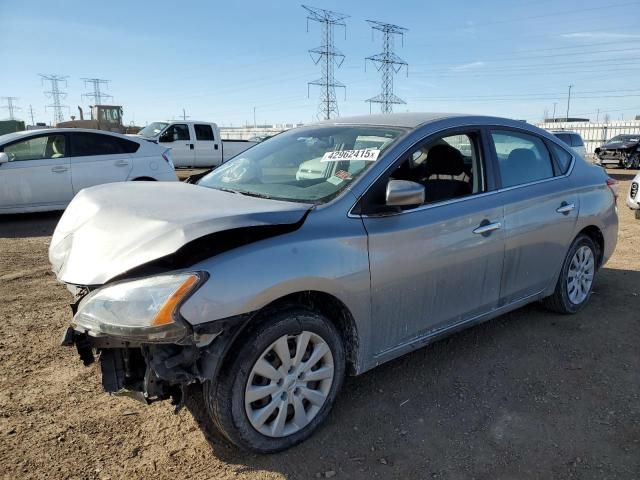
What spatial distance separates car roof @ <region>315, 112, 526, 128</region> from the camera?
342 centimetres

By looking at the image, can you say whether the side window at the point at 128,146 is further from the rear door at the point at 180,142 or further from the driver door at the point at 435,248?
the rear door at the point at 180,142

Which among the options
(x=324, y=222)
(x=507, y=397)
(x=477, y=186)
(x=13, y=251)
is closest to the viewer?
(x=324, y=222)

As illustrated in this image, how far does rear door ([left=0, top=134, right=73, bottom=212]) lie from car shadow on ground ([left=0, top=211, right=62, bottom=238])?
12.7 inches

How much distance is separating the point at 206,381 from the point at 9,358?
6.63ft

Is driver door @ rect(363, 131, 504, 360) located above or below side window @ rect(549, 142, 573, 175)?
below

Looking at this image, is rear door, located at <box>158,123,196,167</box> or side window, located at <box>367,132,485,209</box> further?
rear door, located at <box>158,123,196,167</box>

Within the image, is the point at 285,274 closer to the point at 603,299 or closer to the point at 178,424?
the point at 178,424

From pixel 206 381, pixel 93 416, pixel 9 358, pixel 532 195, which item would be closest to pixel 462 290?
pixel 532 195

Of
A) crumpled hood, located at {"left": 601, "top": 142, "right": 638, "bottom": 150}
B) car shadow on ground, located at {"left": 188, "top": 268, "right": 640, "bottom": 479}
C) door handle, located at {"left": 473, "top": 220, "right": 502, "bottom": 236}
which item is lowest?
car shadow on ground, located at {"left": 188, "top": 268, "right": 640, "bottom": 479}

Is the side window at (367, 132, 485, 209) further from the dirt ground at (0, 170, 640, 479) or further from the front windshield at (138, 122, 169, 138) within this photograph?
the front windshield at (138, 122, 169, 138)

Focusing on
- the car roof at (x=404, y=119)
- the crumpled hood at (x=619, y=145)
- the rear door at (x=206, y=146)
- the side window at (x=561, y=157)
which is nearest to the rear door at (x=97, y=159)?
the car roof at (x=404, y=119)

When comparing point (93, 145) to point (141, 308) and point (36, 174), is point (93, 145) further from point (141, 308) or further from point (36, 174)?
point (141, 308)

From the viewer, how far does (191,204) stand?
2867 millimetres

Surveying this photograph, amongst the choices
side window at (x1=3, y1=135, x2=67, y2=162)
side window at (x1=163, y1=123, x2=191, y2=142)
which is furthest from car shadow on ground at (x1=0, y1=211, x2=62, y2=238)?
side window at (x1=163, y1=123, x2=191, y2=142)
